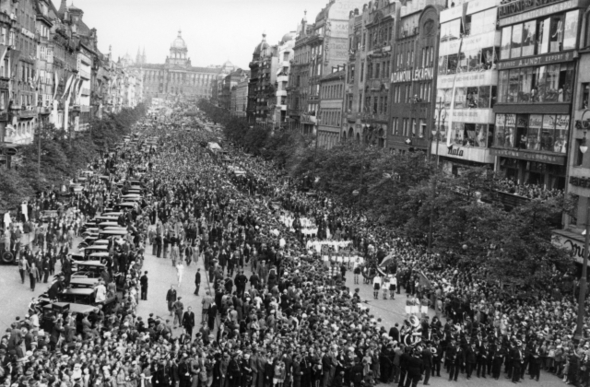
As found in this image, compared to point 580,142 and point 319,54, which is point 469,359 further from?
point 319,54

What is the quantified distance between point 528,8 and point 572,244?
18.2 metres

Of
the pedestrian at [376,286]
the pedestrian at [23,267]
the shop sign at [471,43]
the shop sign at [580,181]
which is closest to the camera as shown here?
the pedestrian at [23,267]

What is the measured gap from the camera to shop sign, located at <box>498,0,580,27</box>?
159 feet

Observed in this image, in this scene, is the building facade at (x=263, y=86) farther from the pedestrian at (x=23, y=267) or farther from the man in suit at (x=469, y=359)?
the man in suit at (x=469, y=359)

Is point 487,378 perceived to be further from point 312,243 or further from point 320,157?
point 320,157

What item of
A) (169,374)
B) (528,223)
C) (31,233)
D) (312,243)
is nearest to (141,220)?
(31,233)

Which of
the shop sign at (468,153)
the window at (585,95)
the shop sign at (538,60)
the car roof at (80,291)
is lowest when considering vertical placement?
the car roof at (80,291)

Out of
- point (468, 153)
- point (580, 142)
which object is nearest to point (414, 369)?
point (580, 142)

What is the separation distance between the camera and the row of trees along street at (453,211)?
1438 inches

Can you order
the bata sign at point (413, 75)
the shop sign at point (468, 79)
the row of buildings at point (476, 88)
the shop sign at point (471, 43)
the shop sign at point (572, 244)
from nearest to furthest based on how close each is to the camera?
1. the shop sign at point (572, 244)
2. the row of buildings at point (476, 88)
3. the shop sign at point (471, 43)
4. the shop sign at point (468, 79)
5. the bata sign at point (413, 75)

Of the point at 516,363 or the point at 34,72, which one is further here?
the point at 34,72

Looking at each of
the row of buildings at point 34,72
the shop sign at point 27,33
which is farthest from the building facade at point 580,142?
the shop sign at point 27,33

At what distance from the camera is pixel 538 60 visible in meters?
51.6

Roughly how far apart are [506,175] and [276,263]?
22472mm
